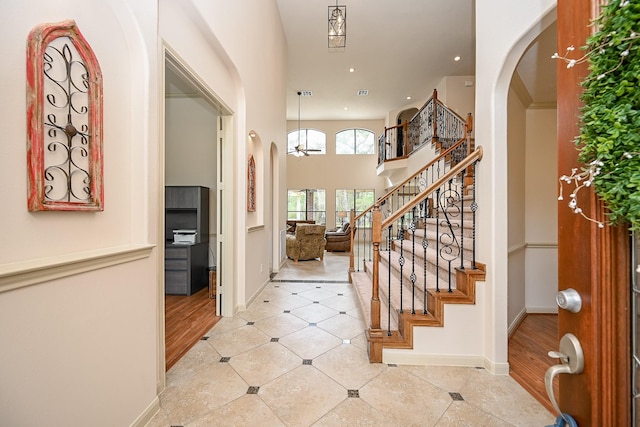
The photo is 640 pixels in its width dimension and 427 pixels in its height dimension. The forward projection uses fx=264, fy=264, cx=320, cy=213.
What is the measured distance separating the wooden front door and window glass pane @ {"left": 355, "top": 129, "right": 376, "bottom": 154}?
11.0 metres

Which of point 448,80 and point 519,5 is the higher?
point 448,80

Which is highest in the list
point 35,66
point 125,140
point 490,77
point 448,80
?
point 448,80

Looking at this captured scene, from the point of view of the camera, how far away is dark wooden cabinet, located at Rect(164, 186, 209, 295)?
412cm

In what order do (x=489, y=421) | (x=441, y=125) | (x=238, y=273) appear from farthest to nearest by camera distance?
(x=441, y=125)
(x=238, y=273)
(x=489, y=421)

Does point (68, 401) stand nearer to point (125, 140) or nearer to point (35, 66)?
point (125, 140)

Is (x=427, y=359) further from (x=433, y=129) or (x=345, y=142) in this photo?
(x=345, y=142)

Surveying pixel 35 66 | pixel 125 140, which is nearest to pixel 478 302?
pixel 125 140

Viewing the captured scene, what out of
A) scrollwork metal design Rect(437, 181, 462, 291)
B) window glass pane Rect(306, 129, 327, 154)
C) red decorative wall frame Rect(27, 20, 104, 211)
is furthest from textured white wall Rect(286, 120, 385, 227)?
red decorative wall frame Rect(27, 20, 104, 211)

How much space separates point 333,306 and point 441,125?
5.19 metres

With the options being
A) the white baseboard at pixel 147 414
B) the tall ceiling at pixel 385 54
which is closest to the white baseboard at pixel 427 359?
the white baseboard at pixel 147 414

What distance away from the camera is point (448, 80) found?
25.2ft

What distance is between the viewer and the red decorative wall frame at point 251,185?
369cm

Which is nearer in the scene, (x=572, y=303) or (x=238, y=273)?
Answer: (x=572, y=303)

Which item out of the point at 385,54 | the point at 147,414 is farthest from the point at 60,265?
the point at 385,54
